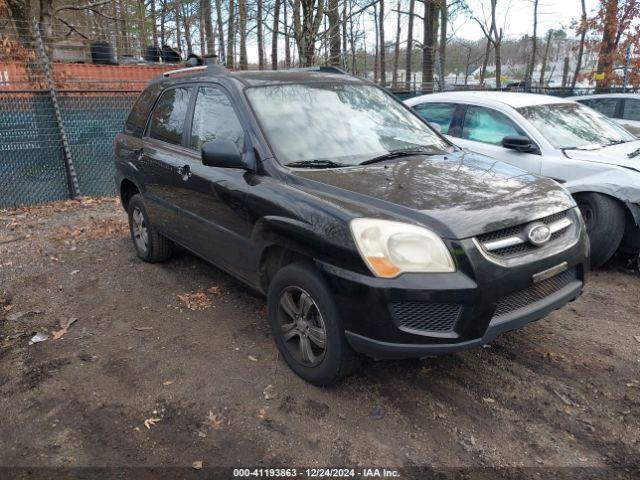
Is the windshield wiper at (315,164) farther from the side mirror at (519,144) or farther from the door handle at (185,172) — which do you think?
the side mirror at (519,144)

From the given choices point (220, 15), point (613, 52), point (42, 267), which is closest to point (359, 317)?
point (42, 267)

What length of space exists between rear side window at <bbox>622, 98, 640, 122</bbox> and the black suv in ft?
22.9

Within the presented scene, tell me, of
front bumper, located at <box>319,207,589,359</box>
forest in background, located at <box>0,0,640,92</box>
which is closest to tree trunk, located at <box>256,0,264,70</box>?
forest in background, located at <box>0,0,640,92</box>

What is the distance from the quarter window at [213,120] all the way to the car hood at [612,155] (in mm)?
3462

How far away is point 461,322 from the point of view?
255cm

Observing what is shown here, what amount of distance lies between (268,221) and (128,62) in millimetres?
12246

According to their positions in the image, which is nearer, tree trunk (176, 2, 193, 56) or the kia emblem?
the kia emblem

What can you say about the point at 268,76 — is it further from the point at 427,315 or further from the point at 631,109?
the point at 631,109

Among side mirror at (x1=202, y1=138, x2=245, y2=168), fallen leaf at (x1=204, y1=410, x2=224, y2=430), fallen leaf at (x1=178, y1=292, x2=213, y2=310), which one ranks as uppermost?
side mirror at (x1=202, y1=138, x2=245, y2=168)

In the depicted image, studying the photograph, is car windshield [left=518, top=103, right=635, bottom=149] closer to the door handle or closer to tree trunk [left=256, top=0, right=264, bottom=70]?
the door handle

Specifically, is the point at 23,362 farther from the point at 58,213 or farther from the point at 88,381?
the point at 58,213

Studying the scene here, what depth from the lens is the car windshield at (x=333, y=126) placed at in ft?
11.1

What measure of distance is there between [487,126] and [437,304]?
13.0 feet

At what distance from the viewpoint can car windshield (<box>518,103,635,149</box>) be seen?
5.46m
